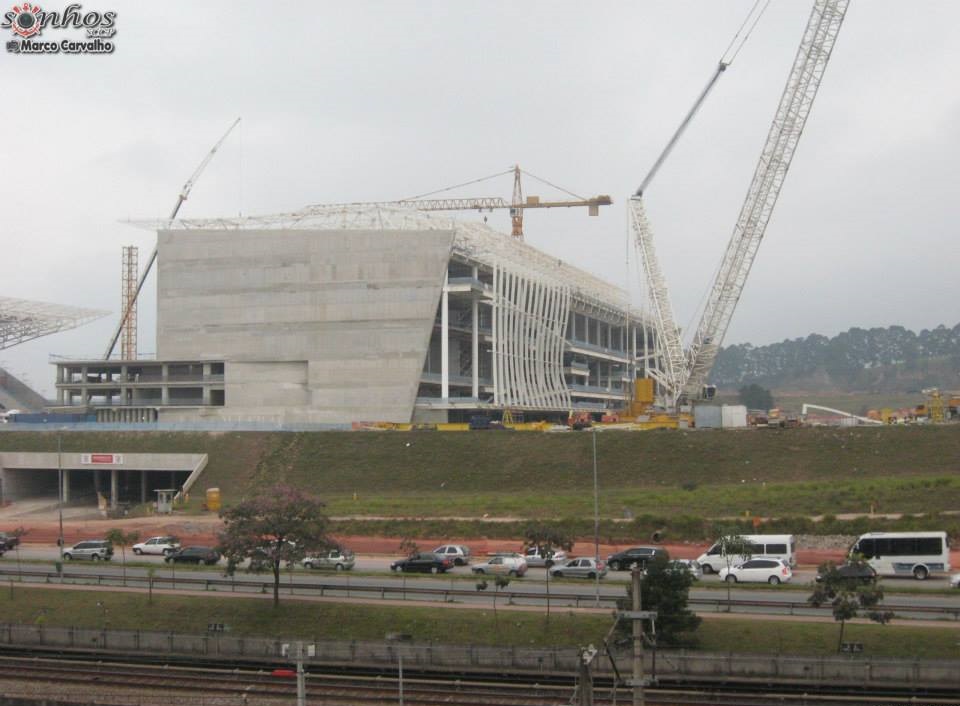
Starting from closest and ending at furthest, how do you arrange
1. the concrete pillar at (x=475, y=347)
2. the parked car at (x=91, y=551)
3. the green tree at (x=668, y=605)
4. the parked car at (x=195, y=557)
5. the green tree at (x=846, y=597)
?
the green tree at (x=846, y=597)
the green tree at (x=668, y=605)
the parked car at (x=195, y=557)
the parked car at (x=91, y=551)
the concrete pillar at (x=475, y=347)

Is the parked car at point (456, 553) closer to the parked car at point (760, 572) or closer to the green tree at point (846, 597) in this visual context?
the parked car at point (760, 572)

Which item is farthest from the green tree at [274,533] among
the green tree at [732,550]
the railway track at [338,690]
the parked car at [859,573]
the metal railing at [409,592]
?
the parked car at [859,573]

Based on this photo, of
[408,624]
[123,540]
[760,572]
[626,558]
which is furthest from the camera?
[123,540]

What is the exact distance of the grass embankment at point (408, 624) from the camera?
30.9 metres

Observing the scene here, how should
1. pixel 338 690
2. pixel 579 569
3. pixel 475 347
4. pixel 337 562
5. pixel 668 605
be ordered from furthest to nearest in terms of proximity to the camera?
pixel 475 347 → pixel 337 562 → pixel 579 569 → pixel 668 605 → pixel 338 690

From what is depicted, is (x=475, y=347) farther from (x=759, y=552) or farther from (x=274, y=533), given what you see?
(x=274, y=533)

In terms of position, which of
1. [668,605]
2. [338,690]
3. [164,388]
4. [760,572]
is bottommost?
[338,690]

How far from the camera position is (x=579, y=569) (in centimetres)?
4281

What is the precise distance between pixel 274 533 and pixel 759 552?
2025 centimetres

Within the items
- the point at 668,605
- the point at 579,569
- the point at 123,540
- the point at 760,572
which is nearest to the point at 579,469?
the point at 579,569

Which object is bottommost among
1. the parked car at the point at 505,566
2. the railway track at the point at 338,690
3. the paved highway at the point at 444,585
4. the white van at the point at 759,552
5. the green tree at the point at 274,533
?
the railway track at the point at 338,690

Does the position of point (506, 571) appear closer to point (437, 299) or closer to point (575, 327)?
point (437, 299)

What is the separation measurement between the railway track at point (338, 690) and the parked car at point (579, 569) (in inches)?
492

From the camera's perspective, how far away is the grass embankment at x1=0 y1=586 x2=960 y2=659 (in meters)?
30.9
